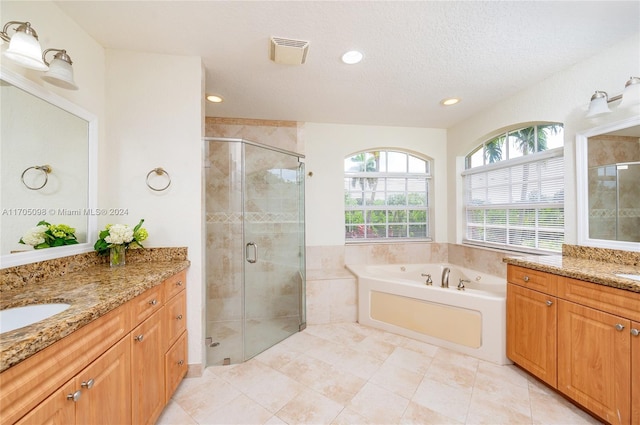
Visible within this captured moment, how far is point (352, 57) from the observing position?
70.2 inches

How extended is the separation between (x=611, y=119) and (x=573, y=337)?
1.56m

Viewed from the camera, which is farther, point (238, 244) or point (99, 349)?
point (238, 244)

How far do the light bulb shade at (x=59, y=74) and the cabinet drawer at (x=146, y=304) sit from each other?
1.14 metres

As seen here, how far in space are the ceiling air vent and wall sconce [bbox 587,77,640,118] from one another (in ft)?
6.73

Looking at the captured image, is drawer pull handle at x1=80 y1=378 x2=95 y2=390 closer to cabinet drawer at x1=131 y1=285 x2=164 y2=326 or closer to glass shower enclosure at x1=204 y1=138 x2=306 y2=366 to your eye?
cabinet drawer at x1=131 y1=285 x2=164 y2=326

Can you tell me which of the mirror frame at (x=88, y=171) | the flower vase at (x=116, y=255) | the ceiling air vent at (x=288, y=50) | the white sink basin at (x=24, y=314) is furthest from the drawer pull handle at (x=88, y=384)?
the ceiling air vent at (x=288, y=50)

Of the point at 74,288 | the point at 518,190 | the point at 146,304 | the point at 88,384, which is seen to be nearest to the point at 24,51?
the point at 74,288

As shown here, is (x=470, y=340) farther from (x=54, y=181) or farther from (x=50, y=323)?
(x=54, y=181)

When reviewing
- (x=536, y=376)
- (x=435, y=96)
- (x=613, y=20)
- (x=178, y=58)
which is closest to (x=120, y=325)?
(x=178, y=58)

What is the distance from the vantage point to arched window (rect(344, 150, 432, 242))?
11.2 ft

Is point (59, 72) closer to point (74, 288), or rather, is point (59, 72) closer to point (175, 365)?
point (74, 288)

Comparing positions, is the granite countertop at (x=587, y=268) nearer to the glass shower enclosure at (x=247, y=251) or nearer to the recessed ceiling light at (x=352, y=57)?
the recessed ceiling light at (x=352, y=57)

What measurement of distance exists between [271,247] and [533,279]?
2.20 m

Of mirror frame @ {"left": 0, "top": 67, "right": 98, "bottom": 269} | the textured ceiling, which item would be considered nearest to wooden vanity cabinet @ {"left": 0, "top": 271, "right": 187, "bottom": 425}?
mirror frame @ {"left": 0, "top": 67, "right": 98, "bottom": 269}
